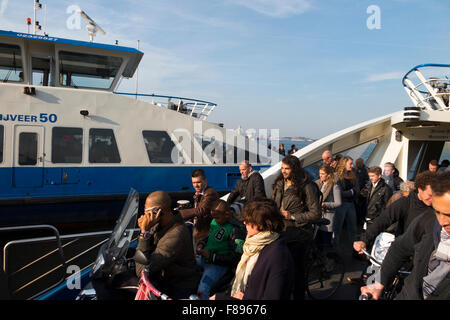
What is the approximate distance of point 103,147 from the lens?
6.86 meters

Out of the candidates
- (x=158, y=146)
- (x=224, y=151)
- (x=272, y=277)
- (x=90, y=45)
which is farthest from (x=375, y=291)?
(x=90, y=45)

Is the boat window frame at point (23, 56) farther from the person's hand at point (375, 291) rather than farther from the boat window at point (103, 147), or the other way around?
the person's hand at point (375, 291)

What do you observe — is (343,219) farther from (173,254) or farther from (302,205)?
(173,254)

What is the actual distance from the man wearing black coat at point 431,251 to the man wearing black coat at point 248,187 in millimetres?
2643

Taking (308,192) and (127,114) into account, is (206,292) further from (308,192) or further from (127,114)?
(127,114)

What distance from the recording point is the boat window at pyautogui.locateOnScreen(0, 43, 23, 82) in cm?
710

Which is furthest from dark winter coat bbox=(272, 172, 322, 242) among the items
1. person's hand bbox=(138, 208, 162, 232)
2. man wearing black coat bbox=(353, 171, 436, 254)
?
person's hand bbox=(138, 208, 162, 232)

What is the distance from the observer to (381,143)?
8453 millimetres

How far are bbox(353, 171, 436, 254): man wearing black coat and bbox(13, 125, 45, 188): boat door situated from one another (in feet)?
19.7

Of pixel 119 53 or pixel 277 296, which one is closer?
pixel 277 296

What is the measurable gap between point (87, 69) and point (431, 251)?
311 inches

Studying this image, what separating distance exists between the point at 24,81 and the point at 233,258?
6.87m

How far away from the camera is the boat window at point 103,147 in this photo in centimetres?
677
